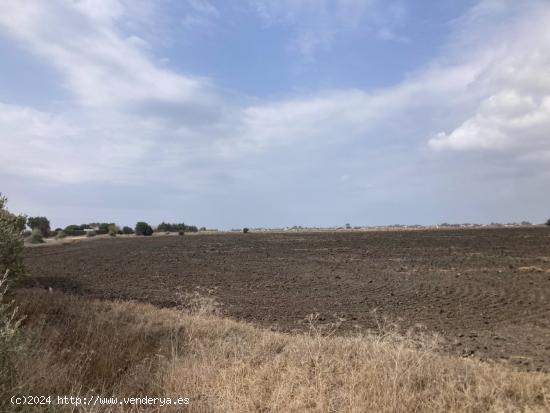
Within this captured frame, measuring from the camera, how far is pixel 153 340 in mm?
10367

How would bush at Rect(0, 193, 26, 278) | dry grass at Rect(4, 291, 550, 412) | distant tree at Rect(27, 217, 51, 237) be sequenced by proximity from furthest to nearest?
distant tree at Rect(27, 217, 51, 237)
bush at Rect(0, 193, 26, 278)
dry grass at Rect(4, 291, 550, 412)

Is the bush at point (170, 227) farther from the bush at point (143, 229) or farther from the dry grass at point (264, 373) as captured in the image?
the dry grass at point (264, 373)

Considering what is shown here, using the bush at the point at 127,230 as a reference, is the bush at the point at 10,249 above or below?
below

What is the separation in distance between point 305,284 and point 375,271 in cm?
584

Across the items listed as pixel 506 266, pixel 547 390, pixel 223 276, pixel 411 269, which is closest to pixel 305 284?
pixel 223 276

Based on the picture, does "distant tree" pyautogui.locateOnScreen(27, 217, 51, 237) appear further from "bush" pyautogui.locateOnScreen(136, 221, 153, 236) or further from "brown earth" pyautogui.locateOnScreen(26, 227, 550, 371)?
"brown earth" pyautogui.locateOnScreen(26, 227, 550, 371)

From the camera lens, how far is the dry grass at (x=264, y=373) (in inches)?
248

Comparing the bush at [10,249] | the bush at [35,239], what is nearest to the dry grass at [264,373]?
the bush at [10,249]

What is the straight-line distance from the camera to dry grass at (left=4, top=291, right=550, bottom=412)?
248 inches

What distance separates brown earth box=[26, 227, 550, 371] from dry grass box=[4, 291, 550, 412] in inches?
143

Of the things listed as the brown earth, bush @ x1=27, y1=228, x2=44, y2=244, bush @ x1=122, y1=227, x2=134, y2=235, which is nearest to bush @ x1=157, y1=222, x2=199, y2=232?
bush @ x1=122, y1=227, x2=134, y2=235

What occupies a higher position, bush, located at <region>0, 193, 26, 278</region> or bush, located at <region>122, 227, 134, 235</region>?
bush, located at <region>122, 227, 134, 235</region>

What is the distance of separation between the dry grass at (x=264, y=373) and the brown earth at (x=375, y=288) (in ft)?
12.0

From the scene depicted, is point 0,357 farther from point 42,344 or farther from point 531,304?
point 531,304
